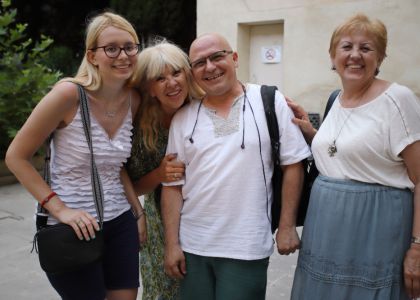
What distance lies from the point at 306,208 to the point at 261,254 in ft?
1.11

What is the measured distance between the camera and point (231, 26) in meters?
7.26

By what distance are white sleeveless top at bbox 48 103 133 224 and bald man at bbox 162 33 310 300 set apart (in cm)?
29

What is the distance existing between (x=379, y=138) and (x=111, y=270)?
135cm

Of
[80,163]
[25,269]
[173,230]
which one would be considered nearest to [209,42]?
[80,163]

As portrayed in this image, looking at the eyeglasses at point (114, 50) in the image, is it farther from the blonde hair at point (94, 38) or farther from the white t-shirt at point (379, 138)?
the white t-shirt at point (379, 138)

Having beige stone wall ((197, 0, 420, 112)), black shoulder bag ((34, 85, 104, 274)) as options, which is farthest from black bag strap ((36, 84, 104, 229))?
beige stone wall ((197, 0, 420, 112))

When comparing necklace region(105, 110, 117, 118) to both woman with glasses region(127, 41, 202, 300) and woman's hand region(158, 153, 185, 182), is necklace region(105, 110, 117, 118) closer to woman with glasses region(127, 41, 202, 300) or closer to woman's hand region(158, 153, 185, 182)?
woman with glasses region(127, 41, 202, 300)

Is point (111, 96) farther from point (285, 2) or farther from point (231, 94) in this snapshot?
point (285, 2)

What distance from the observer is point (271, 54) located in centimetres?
725

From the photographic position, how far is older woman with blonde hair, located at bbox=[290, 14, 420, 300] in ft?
5.42

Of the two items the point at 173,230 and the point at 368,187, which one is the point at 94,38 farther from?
the point at 368,187

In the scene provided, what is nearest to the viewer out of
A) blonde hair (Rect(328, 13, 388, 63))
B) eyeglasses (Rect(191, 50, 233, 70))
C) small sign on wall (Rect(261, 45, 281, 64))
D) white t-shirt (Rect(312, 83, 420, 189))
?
white t-shirt (Rect(312, 83, 420, 189))

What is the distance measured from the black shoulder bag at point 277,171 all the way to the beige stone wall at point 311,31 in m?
4.54

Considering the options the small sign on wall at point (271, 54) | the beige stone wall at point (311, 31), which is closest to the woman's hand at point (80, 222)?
the beige stone wall at point (311, 31)
